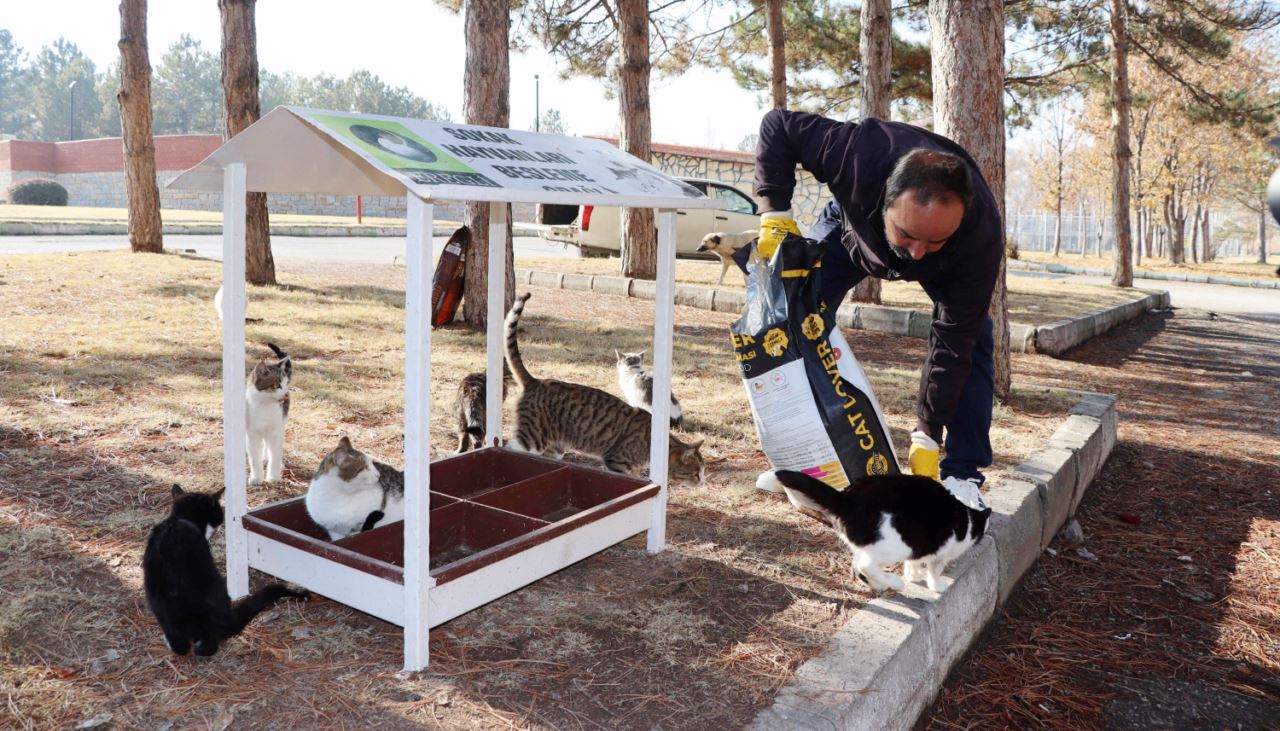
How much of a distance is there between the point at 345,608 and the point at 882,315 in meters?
7.43

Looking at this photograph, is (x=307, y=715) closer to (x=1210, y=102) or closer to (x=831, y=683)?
(x=831, y=683)

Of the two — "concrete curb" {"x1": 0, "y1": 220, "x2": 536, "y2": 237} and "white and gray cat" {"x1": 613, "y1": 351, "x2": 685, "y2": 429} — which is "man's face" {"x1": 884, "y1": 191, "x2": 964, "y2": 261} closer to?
"white and gray cat" {"x1": 613, "y1": 351, "x2": 685, "y2": 429}

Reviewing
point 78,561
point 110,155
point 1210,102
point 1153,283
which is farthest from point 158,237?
point 110,155

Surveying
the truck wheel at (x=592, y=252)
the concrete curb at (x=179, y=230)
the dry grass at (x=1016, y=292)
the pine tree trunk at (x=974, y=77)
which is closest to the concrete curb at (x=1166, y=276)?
the dry grass at (x=1016, y=292)

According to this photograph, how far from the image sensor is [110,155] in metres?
38.2

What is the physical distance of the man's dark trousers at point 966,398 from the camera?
345 centimetres

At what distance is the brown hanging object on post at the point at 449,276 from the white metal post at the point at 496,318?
3585mm

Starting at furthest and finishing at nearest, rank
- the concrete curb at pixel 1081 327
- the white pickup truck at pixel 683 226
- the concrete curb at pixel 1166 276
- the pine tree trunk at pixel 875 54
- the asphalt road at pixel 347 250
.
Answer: the concrete curb at pixel 1166 276, the white pickup truck at pixel 683 226, the asphalt road at pixel 347 250, the pine tree trunk at pixel 875 54, the concrete curb at pixel 1081 327

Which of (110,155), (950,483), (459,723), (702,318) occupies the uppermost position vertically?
(110,155)

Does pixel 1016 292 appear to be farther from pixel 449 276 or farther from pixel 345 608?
pixel 345 608

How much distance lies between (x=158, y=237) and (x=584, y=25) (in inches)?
278

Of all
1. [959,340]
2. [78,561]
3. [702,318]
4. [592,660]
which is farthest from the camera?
[702,318]

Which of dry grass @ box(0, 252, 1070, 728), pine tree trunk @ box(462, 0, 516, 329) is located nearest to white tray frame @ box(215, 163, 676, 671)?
dry grass @ box(0, 252, 1070, 728)

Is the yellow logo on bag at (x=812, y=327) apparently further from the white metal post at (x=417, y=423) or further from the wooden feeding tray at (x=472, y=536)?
the white metal post at (x=417, y=423)
